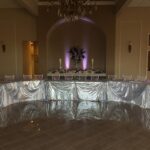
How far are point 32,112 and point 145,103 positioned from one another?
3484 mm

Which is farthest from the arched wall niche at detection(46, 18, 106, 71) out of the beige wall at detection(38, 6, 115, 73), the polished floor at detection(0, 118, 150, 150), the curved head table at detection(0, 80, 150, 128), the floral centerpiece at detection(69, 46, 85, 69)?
the polished floor at detection(0, 118, 150, 150)

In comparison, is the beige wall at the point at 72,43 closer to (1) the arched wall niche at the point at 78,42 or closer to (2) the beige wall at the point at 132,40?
(1) the arched wall niche at the point at 78,42

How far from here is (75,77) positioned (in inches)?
358

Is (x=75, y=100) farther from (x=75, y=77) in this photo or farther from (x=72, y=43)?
(x=72, y=43)

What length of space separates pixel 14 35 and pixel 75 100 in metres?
4.80

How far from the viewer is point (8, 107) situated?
24.2 feet

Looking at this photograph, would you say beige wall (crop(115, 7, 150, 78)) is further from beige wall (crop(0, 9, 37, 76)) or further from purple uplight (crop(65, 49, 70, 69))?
beige wall (crop(0, 9, 37, 76))

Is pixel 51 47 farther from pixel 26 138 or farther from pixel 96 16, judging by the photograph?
pixel 26 138

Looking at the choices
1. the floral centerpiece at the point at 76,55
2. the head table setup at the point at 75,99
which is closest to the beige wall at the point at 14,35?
the floral centerpiece at the point at 76,55

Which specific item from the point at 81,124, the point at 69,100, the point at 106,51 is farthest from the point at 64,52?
the point at 81,124

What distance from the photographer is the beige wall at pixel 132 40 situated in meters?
10.7

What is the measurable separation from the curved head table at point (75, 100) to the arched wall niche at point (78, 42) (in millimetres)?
3378

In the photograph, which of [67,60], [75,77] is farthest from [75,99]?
[67,60]

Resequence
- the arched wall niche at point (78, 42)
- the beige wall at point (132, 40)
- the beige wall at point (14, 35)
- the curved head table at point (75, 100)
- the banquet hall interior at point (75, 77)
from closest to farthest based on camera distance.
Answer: the banquet hall interior at point (75, 77) → the curved head table at point (75, 100) → the beige wall at point (132, 40) → the beige wall at point (14, 35) → the arched wall niche at point (78, 42)
